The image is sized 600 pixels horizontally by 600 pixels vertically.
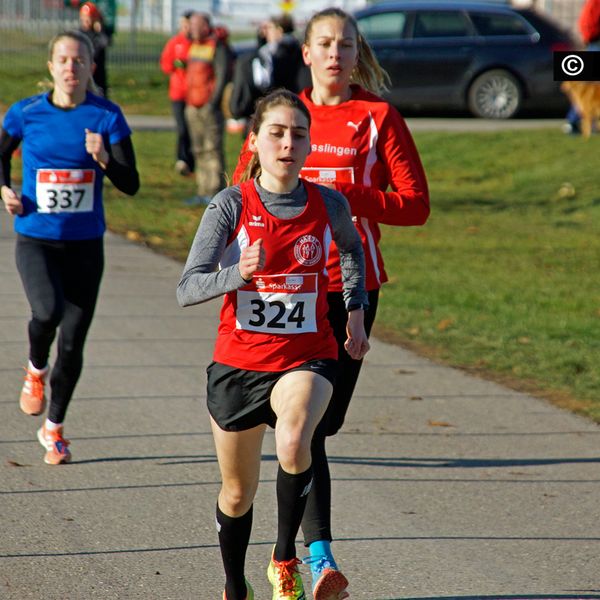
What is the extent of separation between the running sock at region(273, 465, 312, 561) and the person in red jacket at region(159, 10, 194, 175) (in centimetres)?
1244

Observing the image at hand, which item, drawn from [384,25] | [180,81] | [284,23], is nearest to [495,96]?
[384,25]

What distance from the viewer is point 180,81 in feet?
57.5

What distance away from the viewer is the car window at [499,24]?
22.4 m

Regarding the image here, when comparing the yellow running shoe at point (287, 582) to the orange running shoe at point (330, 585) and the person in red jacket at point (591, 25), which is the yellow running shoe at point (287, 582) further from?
the person in red jacket at point (591, 25)

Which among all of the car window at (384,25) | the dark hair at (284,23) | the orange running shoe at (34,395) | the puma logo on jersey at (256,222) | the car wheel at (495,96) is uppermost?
the puma logo on jersey at (256,222)

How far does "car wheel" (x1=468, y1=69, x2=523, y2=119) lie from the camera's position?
22344mm

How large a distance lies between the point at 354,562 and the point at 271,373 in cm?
116

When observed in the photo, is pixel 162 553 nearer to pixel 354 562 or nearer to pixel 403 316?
pixel 354 562

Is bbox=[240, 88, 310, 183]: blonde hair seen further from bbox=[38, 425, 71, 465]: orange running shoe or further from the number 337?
bbox=[38, 425, 71, 465]: orange running shoe

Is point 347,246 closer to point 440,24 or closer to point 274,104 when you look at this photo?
point 274,104

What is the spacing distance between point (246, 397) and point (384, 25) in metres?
18.7

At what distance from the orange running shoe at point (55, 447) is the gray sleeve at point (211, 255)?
7.84 ft

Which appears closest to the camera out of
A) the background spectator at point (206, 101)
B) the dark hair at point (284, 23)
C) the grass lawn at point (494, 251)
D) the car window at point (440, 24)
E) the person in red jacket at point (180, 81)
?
the grass lawn at point (494, 251)

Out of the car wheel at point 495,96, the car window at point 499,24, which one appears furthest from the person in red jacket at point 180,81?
the car window at point 499,24
